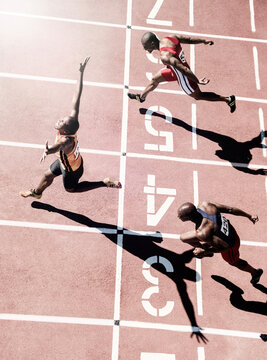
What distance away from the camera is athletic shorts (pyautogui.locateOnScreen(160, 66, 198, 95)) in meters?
9.23

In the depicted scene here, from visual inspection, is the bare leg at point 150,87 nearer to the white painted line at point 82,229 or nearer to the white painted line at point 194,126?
the white painted line at point 194,126

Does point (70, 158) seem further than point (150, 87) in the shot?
No

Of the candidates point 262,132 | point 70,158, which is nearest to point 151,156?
point 70,158

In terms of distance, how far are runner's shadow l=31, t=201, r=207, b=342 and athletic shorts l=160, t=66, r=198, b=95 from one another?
3.43 meters

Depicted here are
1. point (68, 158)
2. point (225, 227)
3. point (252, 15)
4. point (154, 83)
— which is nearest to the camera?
point (225, 227)

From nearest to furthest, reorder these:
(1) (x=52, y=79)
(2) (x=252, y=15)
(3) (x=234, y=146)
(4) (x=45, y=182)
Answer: (4) (x=45, y=182)
(3) (x=234, y=146)
(1) (x=52, y=79)
(2) (x=252, y=15)

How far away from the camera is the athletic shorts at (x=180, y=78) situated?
923 cm

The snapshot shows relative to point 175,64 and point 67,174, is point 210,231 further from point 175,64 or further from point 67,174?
point 175,64

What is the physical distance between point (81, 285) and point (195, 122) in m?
4.97

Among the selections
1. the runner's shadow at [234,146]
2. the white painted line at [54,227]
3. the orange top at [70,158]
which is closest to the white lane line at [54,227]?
the white painted line at [54,227]

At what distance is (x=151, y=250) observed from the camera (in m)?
8.78

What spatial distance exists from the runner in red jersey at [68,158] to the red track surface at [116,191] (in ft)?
2.17

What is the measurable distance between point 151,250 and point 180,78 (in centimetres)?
392

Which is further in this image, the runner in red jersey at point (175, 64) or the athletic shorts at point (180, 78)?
the athletic shorts at point (180, 78)
